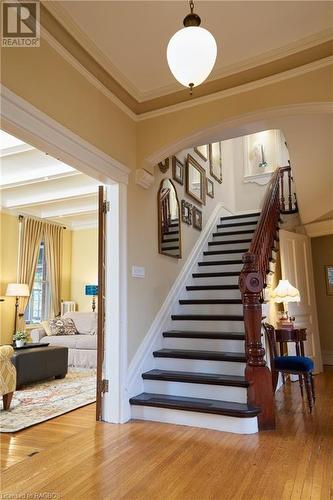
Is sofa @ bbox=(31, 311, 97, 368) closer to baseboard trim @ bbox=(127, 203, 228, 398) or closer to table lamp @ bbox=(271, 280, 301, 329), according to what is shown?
baseboard trim @ bbox=(127, 203, 228, 398)

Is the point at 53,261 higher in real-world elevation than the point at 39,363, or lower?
higher

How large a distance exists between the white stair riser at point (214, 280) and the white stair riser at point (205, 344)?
3.93 feet

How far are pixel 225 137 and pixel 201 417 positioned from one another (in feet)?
8.84

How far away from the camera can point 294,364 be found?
3467 mm

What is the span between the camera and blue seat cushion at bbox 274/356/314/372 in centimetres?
341

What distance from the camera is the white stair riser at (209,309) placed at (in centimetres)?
417

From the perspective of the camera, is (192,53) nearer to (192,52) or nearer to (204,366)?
(192,52)

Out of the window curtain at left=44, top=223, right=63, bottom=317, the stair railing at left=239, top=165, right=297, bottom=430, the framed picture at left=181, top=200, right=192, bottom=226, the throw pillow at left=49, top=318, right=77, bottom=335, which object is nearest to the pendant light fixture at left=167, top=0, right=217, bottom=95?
the stair railing at left=239, top=165, right=297, bottom=430

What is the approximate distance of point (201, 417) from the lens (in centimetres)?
296

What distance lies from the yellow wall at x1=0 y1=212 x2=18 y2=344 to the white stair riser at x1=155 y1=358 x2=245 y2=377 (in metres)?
4.62

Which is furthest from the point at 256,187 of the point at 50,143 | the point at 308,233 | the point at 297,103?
the point at 50,143

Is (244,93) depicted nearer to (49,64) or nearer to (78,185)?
(49,64)

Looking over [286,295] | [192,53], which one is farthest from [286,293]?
[192,53]

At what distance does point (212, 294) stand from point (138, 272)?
5.04 feet
